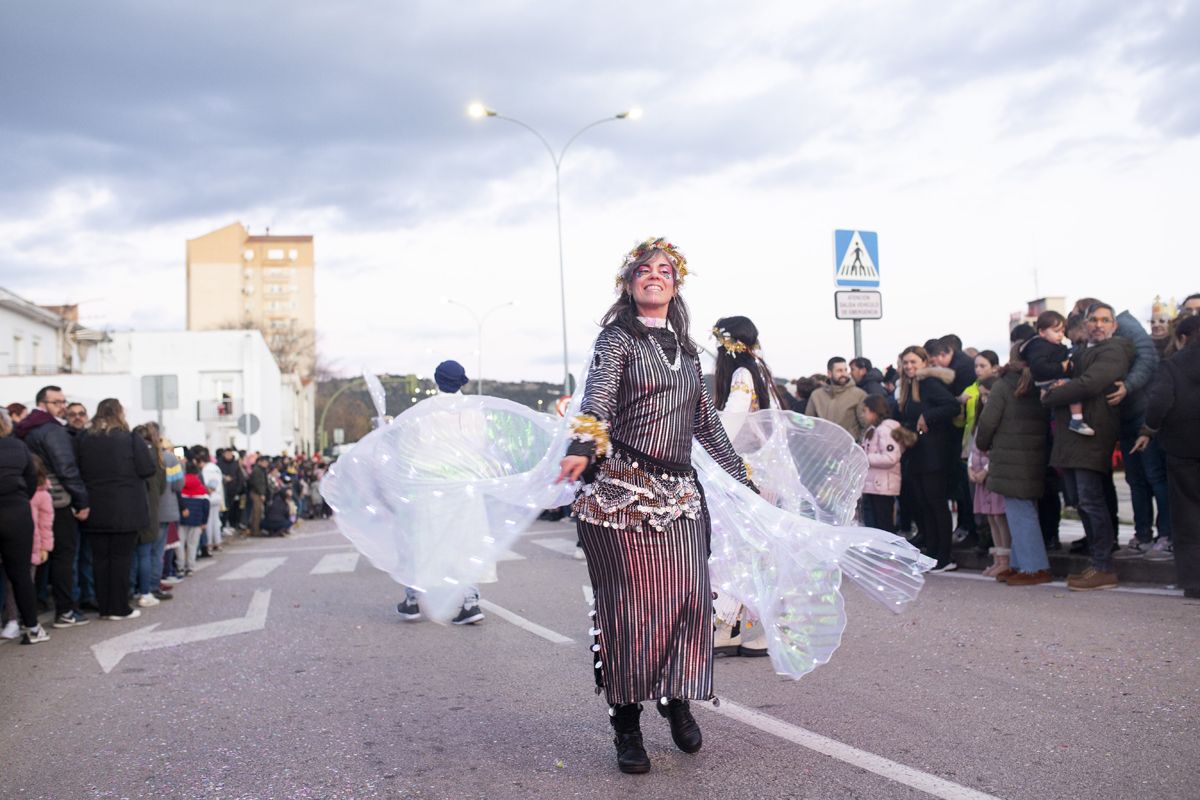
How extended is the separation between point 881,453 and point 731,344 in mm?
4784

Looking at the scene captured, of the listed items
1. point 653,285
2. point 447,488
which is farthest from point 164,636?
point 653,285

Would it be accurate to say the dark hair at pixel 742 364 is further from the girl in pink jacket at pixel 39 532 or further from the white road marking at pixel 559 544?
the white road marking at pixel 559 544

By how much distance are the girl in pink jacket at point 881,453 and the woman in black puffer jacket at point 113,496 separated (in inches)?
270

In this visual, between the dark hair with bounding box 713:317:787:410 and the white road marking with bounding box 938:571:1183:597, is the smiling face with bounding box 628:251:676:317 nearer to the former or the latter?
the dark hair with bounding box 713:317:787:410

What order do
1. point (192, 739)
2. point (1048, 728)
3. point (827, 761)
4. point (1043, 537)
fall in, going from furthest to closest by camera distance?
point (1043, 537) → point (192, 739) → point (1048, 728) → point (827, 761)

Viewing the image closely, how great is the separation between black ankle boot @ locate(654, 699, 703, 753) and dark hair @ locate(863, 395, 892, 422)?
6.98m

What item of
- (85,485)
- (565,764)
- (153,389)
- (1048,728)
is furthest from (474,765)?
(153,389)

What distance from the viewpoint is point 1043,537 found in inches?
393

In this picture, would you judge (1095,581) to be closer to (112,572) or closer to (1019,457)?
(1019,457)

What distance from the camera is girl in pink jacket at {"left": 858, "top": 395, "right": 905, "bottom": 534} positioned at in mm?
10914

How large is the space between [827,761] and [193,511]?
41.5 feet

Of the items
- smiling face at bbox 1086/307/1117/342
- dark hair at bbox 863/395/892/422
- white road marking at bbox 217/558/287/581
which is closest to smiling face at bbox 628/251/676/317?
smiling face at bbox 1086/307/1117/342

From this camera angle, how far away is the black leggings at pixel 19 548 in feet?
27.8

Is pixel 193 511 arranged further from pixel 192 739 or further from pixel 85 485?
pixel 192 739
